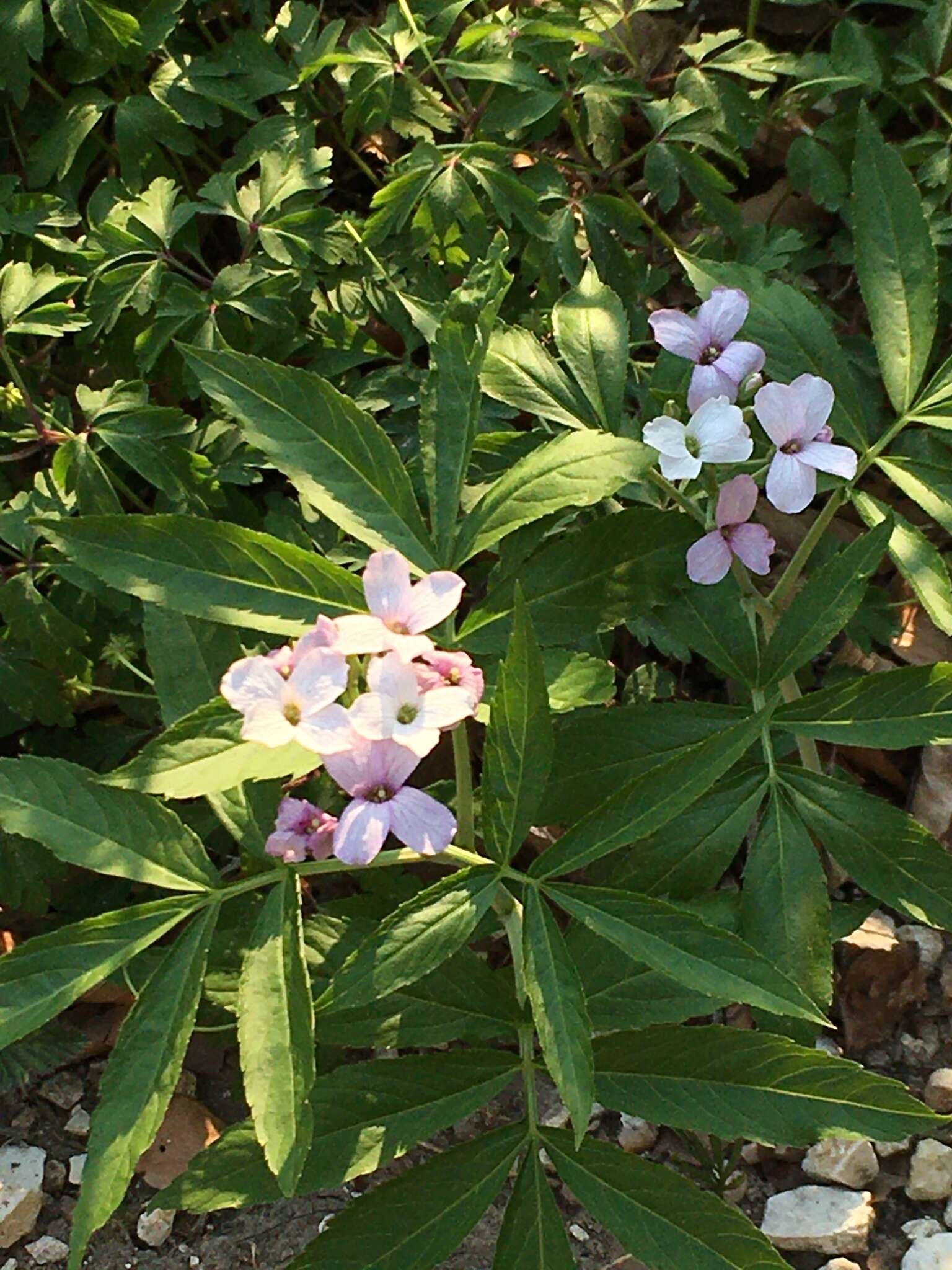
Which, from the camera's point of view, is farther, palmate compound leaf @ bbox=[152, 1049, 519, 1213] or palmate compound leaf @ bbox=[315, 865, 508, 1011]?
palmate compound leaf @ bbox=[152, 1049, 519, 1213]

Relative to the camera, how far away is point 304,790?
163 cm

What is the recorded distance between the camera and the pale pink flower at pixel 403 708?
42.3 inches

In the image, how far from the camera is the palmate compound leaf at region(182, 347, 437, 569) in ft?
4.22

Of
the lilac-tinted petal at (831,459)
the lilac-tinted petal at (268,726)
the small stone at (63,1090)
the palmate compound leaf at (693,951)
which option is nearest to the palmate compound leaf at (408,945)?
the palmate compound leaf at (693,951)

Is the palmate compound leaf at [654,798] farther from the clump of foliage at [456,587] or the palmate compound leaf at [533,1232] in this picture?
the palmate compound leaf at [533,1232]

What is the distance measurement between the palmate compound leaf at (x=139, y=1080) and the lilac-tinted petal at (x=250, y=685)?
11.1 inches

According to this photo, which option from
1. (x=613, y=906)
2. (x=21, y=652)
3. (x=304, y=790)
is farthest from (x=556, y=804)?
(x=21, y=652)

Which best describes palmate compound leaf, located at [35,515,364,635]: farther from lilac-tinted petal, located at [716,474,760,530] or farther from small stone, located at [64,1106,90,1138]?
small stone, located at [64,1106,90,1138]

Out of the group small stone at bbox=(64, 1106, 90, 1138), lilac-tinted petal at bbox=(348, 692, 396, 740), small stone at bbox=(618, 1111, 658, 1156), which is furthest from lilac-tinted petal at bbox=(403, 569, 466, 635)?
small stone at bbox=(64, 1106, 90, 1138)

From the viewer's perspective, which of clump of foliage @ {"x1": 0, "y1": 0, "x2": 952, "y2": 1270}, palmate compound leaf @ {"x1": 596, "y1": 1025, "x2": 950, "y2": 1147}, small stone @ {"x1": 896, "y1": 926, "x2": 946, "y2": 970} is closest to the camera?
clump of foliage @ {"x1": 0, "y1": 0, "x2": 952, "y2": 1270}

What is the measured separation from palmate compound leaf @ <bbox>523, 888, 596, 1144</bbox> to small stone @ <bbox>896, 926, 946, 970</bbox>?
91 cm

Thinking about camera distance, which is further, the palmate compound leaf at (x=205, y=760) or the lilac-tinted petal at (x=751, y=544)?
the lilac-tinted petal at (x=751, y=544)

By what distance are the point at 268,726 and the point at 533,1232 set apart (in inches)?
24.5

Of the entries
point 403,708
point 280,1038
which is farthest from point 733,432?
point 280,1038
